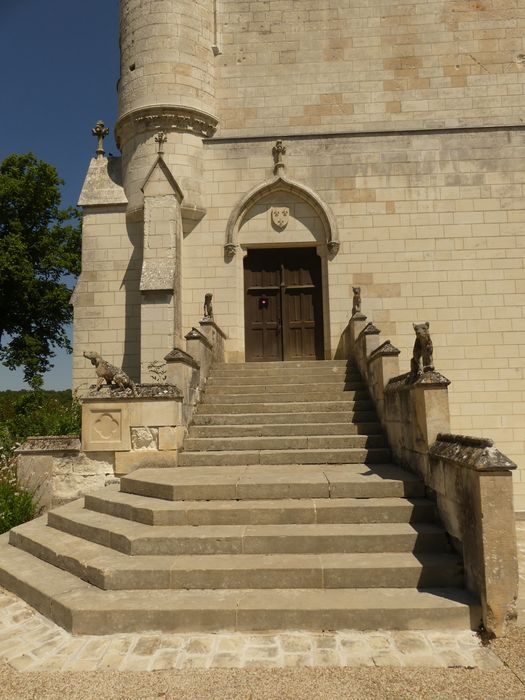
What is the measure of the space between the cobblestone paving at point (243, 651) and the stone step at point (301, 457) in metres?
2.89

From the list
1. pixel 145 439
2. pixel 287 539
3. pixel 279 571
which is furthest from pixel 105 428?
pixel 279 571

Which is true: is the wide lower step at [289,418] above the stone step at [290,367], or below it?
below

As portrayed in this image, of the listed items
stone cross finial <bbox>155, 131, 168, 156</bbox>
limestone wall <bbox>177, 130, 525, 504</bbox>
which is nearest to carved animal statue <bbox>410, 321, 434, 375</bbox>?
limestone wall <bbox>177, 130, 525, 504</bbox>

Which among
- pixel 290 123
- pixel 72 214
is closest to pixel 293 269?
pixel 290 123

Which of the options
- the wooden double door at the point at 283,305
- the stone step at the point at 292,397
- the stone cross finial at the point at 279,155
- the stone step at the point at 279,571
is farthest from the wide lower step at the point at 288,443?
the stone cross finial at the point at 279,155

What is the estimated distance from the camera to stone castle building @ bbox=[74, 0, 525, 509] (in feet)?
33.7

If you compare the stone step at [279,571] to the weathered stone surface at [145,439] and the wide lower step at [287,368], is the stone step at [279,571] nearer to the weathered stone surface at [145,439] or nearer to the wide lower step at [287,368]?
the weathered stone surface at [145,439]

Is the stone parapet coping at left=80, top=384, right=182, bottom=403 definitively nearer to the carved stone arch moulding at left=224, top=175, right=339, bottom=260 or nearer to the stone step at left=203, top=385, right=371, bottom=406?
the stone step at left=203, top=385, right=371, bottom=406

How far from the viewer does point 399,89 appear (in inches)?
445

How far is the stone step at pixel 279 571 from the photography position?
394 cm

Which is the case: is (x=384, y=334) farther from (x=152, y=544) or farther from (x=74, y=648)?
Result: (x=74, y=648)

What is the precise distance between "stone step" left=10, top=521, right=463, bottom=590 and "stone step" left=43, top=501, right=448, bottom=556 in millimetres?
77

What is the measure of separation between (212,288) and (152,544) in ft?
23.6

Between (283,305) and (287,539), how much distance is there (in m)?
7.41
